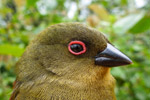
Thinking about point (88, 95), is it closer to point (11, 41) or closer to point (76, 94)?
point (76, 94)

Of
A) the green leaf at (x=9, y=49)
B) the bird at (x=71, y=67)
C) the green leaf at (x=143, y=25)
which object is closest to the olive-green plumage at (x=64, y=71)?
the bird at (x=71, y=67)

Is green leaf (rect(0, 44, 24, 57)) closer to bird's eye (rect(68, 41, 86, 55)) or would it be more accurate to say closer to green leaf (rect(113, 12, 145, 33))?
bird's eye (rect(68, 41, 86, 55))

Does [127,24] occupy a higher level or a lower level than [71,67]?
lower

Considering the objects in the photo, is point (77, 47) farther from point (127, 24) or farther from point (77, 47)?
point (127, 24)

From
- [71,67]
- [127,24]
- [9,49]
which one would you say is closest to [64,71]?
[71,67]

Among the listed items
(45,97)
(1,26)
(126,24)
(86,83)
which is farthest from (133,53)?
(1,26)

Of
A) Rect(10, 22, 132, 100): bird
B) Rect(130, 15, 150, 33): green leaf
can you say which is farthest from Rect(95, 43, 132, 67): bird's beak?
Rect(130, 15, 150, 33): green leaf

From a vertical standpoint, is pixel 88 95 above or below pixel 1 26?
above
